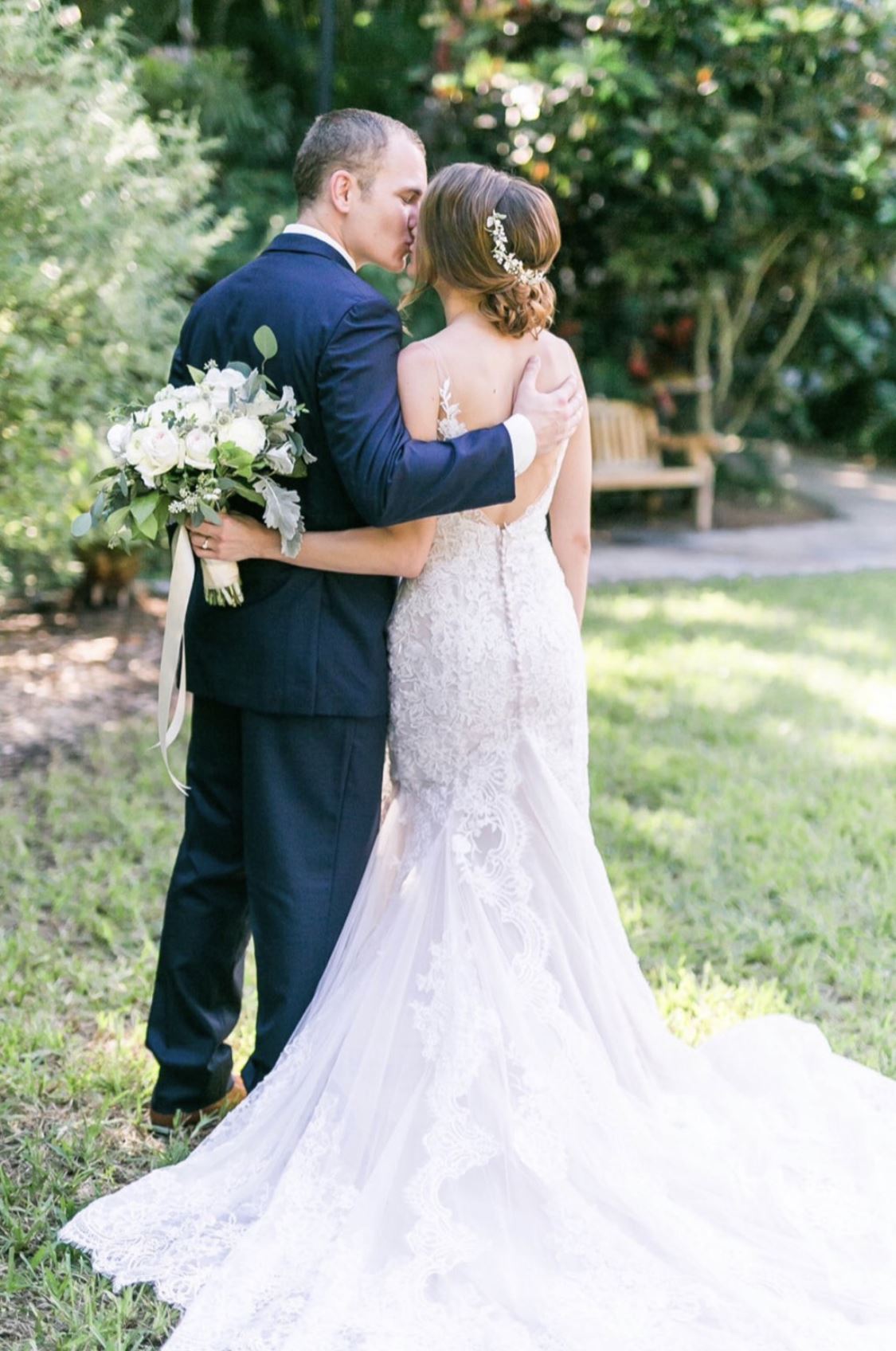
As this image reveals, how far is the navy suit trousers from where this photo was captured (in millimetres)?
2666

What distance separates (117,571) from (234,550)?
505cm

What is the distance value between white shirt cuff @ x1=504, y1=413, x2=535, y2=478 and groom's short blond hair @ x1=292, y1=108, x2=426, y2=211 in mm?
566

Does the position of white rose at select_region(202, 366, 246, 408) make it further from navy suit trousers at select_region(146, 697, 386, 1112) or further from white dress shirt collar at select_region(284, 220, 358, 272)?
navy suit trousers at select_region(146, 697, 386, 1112)

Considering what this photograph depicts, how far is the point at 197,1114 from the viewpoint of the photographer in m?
3.00

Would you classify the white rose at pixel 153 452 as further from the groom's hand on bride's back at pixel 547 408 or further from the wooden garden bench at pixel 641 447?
the wooden garden bench at pixel 641 447

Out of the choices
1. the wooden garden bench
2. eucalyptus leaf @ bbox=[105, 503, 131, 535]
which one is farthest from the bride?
the wooden garden bench

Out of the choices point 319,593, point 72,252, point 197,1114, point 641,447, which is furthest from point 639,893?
point 641,447

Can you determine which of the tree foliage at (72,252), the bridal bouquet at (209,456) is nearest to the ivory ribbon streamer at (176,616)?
the bridal bouquet at (209,456)

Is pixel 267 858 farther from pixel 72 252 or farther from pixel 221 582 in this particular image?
pixel 72 252

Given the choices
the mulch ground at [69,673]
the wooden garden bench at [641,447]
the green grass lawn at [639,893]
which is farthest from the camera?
the wooden garden bench at [641,447]

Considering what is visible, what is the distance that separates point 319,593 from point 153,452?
16.4 inches

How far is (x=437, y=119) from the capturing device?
890cm

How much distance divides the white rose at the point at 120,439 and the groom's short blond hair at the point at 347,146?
58 cm

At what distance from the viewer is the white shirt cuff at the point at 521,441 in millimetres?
2490
